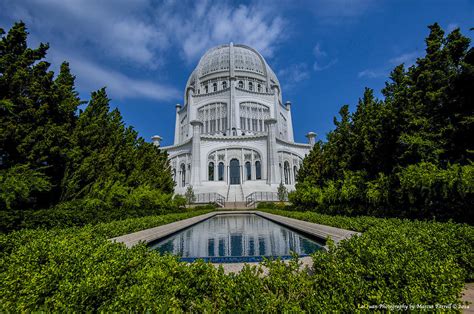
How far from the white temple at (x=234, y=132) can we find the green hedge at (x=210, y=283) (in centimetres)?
2884

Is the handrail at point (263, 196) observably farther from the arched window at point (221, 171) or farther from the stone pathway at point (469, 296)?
the stone pathway at point (469, 296)

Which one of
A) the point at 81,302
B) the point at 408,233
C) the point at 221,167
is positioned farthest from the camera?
the point at 221,167

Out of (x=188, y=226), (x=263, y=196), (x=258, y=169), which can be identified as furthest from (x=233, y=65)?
(x=188, y=226)

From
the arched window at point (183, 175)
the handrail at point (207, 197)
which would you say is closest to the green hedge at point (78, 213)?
the handrail at point (207, 197)

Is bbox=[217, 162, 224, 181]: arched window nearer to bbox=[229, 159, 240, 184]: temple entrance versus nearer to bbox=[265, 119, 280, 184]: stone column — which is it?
bbox=[229, 159, 240, 184]: temple entrance

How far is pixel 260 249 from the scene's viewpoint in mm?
7727

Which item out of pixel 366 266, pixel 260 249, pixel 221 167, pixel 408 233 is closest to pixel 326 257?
pixel 366 266

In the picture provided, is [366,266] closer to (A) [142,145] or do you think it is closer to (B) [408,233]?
(B) [408,233]

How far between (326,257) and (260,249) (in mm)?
4469

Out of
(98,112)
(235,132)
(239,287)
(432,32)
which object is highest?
(235,132)

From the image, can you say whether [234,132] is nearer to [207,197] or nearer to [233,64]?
[207,197]

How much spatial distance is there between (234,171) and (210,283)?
37.4 meters

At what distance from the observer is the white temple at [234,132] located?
36969 millimetres

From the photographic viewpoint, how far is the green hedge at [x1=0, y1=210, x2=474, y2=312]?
2.37 metres
